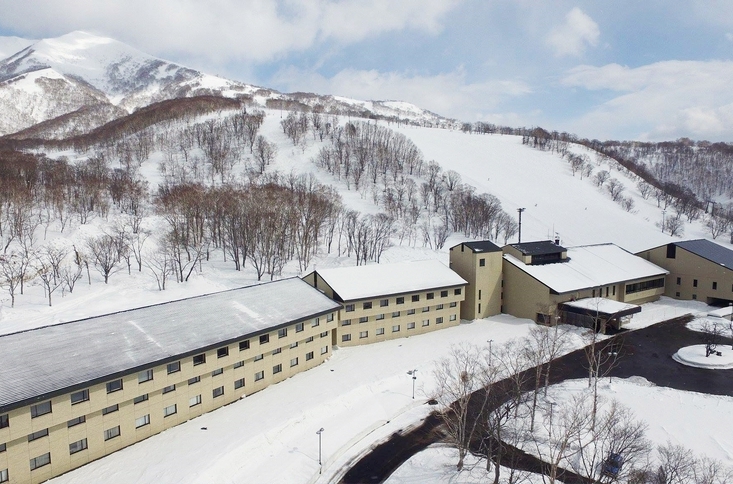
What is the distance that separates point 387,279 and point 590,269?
A: 75.8ft

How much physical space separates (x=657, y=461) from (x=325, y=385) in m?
17.8

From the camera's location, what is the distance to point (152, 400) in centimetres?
2170

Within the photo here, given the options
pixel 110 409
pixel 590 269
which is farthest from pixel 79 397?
pixel 590 269

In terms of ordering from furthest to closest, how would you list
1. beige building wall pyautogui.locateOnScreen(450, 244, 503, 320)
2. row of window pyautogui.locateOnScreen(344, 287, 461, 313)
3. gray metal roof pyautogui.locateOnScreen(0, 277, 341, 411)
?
beige building wall pyautogui.locateOnScreen(450, 244, 503, 320), row of window pyautogui.locateOnScreen(344, 287, 461, 313), gray metal roof pyautogui.locateOnScreen(0, 277, 341, 411)

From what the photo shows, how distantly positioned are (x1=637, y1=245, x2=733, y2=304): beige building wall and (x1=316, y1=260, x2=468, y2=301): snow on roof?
27.6 m

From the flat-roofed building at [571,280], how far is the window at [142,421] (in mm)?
32330

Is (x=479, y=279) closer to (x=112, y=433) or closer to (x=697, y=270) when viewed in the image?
(x=697, y=270)

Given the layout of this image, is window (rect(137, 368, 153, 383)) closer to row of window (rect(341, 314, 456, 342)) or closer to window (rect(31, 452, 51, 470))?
window (rect(31, 452, 51, 470))

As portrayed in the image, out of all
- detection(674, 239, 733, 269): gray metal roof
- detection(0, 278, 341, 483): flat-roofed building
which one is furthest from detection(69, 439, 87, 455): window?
detection(674, 239, 733, 269): gray metal roof

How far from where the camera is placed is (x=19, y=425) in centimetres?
1733

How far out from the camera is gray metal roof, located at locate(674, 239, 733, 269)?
1862 inches

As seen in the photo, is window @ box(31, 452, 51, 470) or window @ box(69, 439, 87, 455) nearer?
window @ box(31, 452, 51, 470)

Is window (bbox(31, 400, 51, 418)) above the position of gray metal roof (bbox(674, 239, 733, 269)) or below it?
below

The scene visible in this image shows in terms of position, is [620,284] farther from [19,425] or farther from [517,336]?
[19,425]
